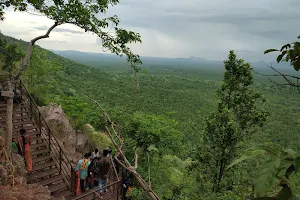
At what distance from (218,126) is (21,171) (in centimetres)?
796

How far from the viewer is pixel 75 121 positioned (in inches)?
655

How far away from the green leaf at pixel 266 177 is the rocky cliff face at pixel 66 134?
538 inches

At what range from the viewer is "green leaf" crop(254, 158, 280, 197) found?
837 millimetres

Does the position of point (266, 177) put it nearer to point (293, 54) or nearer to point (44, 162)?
point (293, 54)

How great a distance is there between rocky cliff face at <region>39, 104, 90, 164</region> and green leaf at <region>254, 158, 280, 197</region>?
44.8 feet

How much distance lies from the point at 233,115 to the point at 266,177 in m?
10.9

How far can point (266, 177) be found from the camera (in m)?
0.87

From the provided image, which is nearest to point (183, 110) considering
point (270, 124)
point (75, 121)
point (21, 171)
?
point (270, 124)

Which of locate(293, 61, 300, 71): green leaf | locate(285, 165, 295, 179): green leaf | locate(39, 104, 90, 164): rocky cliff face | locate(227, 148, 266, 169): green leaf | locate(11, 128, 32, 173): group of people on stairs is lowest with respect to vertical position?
locate(39, 104, 90, 164): rocky cliff face

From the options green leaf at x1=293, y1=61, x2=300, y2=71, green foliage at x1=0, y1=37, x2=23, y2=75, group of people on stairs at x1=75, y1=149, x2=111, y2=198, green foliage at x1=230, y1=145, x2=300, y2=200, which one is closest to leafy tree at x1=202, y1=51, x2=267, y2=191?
group of people on stairs at x1=75, y1=149, x2=111, y2=198

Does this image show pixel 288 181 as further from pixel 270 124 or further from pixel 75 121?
pixel 270 124

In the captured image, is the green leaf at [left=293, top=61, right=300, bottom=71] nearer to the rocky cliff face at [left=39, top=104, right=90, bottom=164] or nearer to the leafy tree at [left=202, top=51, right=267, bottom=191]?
the leafy tree at [left=202, top=51, right=267, bottom=191]

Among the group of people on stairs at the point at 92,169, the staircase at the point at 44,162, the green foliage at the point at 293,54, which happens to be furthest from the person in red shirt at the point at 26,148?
the green foliage at the point at 293,54

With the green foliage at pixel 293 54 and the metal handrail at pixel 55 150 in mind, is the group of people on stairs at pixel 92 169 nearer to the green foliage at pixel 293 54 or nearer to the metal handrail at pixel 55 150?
the metal handrail at pixel 55 150
